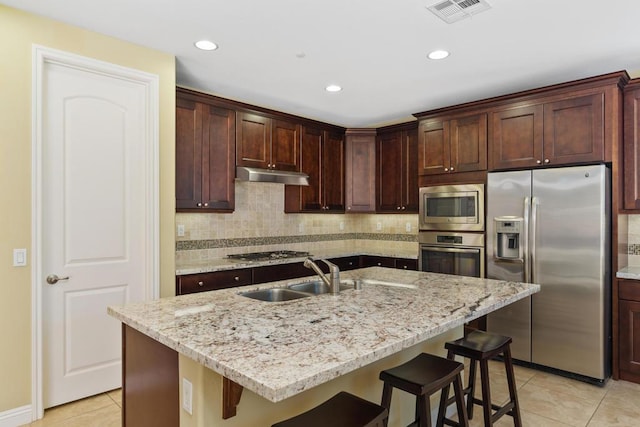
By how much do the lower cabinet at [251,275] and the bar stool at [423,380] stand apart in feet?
6.64

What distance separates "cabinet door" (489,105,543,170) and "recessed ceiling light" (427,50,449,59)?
105 cm

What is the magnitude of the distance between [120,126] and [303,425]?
2.49 meters

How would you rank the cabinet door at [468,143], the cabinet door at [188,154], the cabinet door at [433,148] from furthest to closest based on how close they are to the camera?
the cabinet door at [433,148] < the cabinet door at [468,143] < the cabinet door at [188,154]

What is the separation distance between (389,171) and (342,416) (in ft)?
12.8

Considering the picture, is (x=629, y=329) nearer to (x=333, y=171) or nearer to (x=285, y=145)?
(x=333, y=171)

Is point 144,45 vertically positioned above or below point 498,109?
above

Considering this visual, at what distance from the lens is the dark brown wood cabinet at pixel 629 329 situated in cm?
316

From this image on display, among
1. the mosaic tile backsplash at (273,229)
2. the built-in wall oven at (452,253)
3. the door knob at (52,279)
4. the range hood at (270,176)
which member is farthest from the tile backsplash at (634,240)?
the door knob at (52,279)

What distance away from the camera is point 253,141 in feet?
13.7

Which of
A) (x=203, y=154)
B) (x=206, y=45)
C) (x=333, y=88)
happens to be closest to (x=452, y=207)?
(x=333, y=88)

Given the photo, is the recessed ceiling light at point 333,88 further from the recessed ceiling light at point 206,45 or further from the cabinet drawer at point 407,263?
the cabinet drawer at point 407,263

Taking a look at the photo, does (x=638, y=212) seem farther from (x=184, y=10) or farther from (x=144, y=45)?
(x=144, y=45)

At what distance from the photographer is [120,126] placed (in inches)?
116

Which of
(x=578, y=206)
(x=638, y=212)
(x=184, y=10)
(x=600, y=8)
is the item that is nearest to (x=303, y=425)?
(x=184, y=10)
